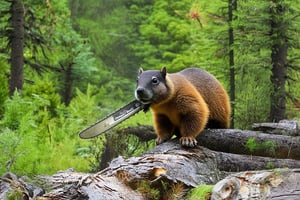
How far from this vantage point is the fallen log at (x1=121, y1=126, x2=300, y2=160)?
6.32 m

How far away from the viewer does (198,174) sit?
551 cm

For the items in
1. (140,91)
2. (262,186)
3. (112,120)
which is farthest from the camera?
(112,120)

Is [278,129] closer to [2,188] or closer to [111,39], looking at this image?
[2,188]

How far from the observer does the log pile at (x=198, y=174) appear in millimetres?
4375

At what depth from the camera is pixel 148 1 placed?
31531 mm

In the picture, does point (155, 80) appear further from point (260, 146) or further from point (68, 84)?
point (68, 84)

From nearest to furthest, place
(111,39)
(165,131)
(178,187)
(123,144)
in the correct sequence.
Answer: (178,187) → (165,131) → (123,144) → (111,39)

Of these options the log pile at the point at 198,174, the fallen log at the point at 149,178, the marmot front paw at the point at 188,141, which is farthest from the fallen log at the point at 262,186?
the marmot front paw at the point at 188,141

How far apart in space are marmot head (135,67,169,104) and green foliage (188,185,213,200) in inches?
58.0

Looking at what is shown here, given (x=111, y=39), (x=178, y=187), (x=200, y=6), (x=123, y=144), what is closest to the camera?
(x=178, y=187)

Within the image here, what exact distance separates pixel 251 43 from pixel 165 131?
6.11m

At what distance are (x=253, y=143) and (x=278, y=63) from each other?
6.31 m

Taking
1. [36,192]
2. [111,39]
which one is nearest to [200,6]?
[36,192]

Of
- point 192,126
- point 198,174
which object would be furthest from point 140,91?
point 198,174
